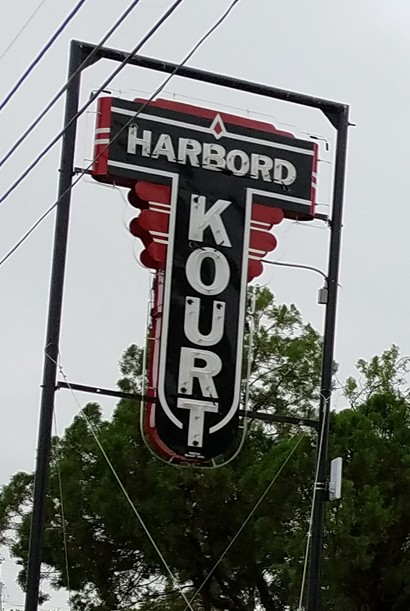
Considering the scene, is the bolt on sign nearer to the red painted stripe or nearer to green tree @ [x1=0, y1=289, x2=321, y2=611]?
the red painted stripe

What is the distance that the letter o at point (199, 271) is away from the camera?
14.6m

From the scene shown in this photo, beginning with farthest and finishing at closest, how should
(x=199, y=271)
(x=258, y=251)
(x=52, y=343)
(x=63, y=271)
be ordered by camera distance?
(x=258, y=251) → (x=199, y=271) → (x=63, y=271) → (x=52, y=343)

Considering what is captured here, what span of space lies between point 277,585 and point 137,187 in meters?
17.7

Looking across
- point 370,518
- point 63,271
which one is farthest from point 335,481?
point 370,518

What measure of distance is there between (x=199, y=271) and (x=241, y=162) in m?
1.59

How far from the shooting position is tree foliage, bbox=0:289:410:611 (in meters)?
27.3

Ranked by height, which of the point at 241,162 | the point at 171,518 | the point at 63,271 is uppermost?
the point at 241,162

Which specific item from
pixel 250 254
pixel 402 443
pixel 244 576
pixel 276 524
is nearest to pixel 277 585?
pixel 244 576

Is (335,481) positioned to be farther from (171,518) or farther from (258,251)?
(171,518)

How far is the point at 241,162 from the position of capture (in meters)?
15.3

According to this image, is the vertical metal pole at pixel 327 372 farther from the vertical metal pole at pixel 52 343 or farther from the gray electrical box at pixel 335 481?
the vertical metal pole at pixel 52 343

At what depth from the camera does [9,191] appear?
13.4 metres

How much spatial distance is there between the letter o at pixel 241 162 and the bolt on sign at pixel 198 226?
0.01 m

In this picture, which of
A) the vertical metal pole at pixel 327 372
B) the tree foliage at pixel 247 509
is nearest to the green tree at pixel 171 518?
the tree foliage at pixel 247 509
